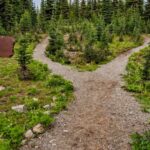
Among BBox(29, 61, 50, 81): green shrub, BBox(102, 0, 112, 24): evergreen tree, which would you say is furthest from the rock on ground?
BBox(102, 0, 112, 24): evergreen tree

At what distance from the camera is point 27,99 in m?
20.2

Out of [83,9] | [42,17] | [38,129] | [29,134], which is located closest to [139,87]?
[38,129]

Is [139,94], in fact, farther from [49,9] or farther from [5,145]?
[49,9]

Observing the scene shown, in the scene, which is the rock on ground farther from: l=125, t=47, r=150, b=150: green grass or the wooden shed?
the wooden shed

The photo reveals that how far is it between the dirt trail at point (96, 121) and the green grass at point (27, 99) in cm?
68

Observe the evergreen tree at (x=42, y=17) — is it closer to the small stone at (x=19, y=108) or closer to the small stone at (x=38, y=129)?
the small stone at (x=19, y=108)

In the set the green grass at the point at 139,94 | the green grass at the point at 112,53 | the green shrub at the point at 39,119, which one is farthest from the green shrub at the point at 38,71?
the green shrub at the point at 39,119

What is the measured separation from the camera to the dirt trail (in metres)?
13.8

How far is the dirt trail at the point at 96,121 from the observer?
13836mm

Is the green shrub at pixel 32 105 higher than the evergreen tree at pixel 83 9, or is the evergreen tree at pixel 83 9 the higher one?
the evergreen tree at pixel 83 9

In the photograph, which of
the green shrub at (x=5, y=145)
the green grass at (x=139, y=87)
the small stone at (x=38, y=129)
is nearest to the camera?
the green shrub at (x=5, y=145)

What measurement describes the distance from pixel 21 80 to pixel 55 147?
14027 millimetres

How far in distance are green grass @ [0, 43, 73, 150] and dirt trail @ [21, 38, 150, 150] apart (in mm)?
677

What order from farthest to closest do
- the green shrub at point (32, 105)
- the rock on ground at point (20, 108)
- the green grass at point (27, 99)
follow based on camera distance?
the green shrub at point (32, 105)
the rock on ground at point (20, 108)
the green grass at point (27, 99)
